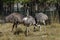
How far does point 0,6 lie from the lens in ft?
95.4

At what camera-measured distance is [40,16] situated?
15.5 metres

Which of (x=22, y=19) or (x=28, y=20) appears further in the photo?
(x=22, y=19)

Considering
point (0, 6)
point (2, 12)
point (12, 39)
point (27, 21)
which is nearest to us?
point (12, 39)

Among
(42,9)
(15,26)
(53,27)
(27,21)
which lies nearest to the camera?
(27,21)

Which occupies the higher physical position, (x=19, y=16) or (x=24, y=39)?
(x=19, y=16)

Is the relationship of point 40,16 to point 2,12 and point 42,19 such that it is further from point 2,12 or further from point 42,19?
point 2,12

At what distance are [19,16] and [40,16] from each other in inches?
75.2

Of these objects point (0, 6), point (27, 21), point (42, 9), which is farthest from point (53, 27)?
point (0, 6)

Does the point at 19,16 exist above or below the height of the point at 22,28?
above

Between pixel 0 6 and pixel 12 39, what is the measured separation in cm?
1733

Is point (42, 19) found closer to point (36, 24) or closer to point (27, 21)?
point (36, 24)

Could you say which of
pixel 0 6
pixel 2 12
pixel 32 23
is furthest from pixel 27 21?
pixel 0 6

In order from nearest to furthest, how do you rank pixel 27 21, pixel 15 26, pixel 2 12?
1. pixel 27 21
2. pixel 15 26
3. pixel 2 12

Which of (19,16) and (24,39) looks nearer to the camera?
(24,39)
